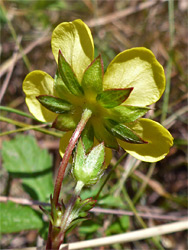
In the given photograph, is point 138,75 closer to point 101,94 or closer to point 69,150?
point 101,94

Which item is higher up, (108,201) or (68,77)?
(68,77)

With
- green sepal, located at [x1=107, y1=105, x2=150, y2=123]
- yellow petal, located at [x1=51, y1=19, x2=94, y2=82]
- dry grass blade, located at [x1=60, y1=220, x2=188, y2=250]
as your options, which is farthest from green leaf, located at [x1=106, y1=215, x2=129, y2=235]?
yellow petal, located at [x1=51, y1=19, x2=94, y2=82]

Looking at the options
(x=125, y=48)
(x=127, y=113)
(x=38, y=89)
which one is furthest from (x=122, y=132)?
(x=125, y=48)

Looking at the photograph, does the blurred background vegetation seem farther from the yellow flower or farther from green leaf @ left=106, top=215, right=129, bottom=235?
the yellow flower

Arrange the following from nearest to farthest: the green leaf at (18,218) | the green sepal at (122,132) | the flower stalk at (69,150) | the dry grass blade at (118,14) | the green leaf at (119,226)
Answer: the flower stalk at (69,150) → the green sepal at (122,132) → the green leaf at (18,218) → the green leaf at (119,226) → the dry grass blade at (118,14)

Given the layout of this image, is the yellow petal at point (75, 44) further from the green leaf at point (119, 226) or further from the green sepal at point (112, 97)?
the green leaf at point (119, 226)

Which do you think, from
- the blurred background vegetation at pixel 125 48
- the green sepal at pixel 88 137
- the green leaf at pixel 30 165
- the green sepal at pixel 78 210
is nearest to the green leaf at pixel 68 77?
the green sepal at pixel 88 137
